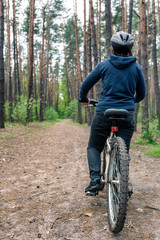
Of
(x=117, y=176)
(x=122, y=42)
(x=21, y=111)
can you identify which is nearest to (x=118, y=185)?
(x=117, y=176)

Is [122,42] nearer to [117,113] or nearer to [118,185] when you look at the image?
[117,113]

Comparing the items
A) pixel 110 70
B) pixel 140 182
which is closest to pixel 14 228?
pixel 110 70

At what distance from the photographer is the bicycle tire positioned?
2.03m

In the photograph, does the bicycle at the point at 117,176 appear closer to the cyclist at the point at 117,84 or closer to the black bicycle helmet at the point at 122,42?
the cyclist at the point at 117,84

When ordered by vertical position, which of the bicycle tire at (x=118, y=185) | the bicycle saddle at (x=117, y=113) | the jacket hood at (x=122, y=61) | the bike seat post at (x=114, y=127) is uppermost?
the jacket hood at (x=122, y=61)

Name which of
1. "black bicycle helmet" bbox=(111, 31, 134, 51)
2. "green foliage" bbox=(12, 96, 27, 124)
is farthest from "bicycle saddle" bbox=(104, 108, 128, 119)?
"green foliage" bbox=(12, 96, 27, 124)

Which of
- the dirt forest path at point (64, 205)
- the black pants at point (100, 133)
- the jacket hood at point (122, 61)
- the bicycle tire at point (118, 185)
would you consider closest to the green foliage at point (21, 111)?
the dirt forest path at point (64, 205)

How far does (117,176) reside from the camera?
2.35 metres

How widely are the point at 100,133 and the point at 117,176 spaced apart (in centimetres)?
64

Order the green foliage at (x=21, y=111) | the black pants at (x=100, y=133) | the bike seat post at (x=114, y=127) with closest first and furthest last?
the bike seat post at (x=114, y=127), the black pants at (x=100, y=133), the green foliage at (x=21, y=111)

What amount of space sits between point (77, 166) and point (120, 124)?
314 cm

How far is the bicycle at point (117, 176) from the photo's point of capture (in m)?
2.04

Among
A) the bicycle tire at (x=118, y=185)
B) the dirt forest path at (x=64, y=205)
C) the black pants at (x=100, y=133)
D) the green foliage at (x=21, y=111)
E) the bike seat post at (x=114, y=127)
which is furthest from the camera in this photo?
the green foliage at (x=21, y=111)

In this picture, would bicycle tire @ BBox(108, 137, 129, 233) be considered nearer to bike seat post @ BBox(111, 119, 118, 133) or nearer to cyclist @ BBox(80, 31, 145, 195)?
bike seat post @ BBox(111, 119, 118, 133)
